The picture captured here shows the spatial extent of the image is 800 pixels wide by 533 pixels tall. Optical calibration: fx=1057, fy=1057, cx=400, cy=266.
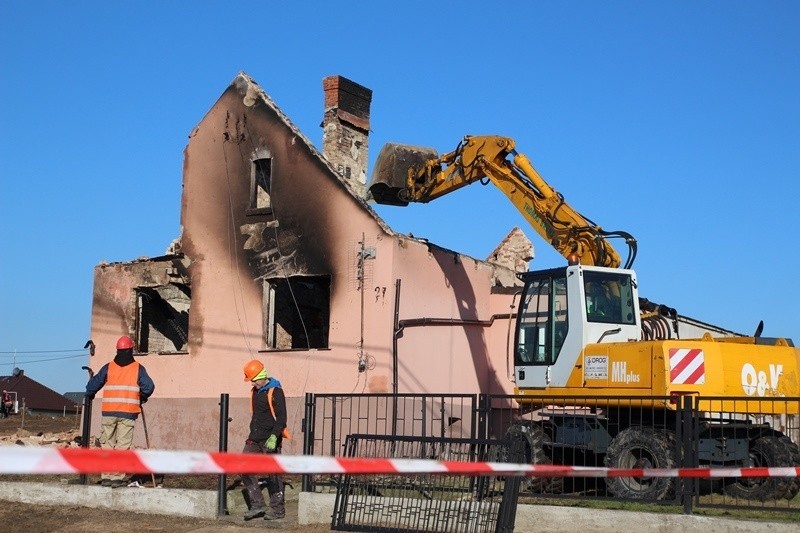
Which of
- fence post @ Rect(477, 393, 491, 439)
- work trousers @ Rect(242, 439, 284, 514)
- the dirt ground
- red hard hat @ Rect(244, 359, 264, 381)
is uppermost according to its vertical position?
red hard hat @ Rect(244, 359, 264, 381)

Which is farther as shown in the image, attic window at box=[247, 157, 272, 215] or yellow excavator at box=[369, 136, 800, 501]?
attic window at box=[247, 157, 272, 215]

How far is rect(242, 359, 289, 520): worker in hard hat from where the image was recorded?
1229cm

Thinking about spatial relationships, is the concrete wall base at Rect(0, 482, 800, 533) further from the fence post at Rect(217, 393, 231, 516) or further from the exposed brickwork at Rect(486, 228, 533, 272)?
the exposed brickwork at Rect(486, 228, 533, 272)

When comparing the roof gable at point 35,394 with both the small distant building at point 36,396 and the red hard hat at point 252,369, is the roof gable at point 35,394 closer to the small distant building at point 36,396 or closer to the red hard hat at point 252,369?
the small distant building at point 36,396

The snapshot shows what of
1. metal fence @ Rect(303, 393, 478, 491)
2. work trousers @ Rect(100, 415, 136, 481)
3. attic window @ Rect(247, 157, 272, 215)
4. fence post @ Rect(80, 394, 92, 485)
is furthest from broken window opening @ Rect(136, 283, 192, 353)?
work trousers @ Rect(100, 415, 136, 481)

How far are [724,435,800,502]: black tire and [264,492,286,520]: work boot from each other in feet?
18.0

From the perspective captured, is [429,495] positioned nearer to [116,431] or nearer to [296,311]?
[116,431]

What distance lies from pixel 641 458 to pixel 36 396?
4232 cm

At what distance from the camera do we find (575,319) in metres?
14.7

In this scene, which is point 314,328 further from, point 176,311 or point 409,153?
point 409,153

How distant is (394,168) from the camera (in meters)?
19.8

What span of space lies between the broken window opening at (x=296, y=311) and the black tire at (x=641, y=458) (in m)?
7.72

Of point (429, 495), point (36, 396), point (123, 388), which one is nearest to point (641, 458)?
point (429, 495)

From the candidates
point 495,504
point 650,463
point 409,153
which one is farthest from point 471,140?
point 495,504
